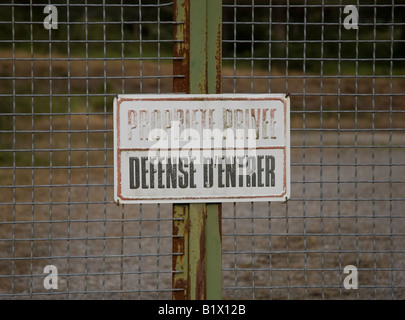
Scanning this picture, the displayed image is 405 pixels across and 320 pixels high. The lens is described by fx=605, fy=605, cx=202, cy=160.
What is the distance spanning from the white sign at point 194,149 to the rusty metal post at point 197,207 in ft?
0.24

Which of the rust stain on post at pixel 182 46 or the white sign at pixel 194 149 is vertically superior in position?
the rust stain on post at pixel 182 46

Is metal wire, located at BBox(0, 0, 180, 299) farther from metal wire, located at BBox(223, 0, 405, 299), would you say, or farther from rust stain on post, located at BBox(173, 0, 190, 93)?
metal wire, located at BBox(223, 0, 405, 299)

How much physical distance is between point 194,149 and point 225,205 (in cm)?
508

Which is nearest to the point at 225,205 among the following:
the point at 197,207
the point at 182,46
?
the point at 197,207

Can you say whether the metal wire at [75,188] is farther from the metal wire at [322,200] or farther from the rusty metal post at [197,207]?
the metal wire at [322,200]

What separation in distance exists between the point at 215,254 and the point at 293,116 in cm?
1208

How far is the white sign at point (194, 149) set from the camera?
2.65 meters

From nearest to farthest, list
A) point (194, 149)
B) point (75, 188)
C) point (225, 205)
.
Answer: point (194, 149)
point (225, 205)
point (75, 188)

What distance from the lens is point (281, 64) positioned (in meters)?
11.7

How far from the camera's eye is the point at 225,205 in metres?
7.69

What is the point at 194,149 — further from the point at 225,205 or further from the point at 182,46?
the point at 225,205

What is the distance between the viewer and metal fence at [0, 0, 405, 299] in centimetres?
275

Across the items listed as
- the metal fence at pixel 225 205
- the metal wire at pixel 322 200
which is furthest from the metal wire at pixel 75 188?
the metal wire at pixel 322 200

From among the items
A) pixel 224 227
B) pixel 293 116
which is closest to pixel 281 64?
pixel 293 116
